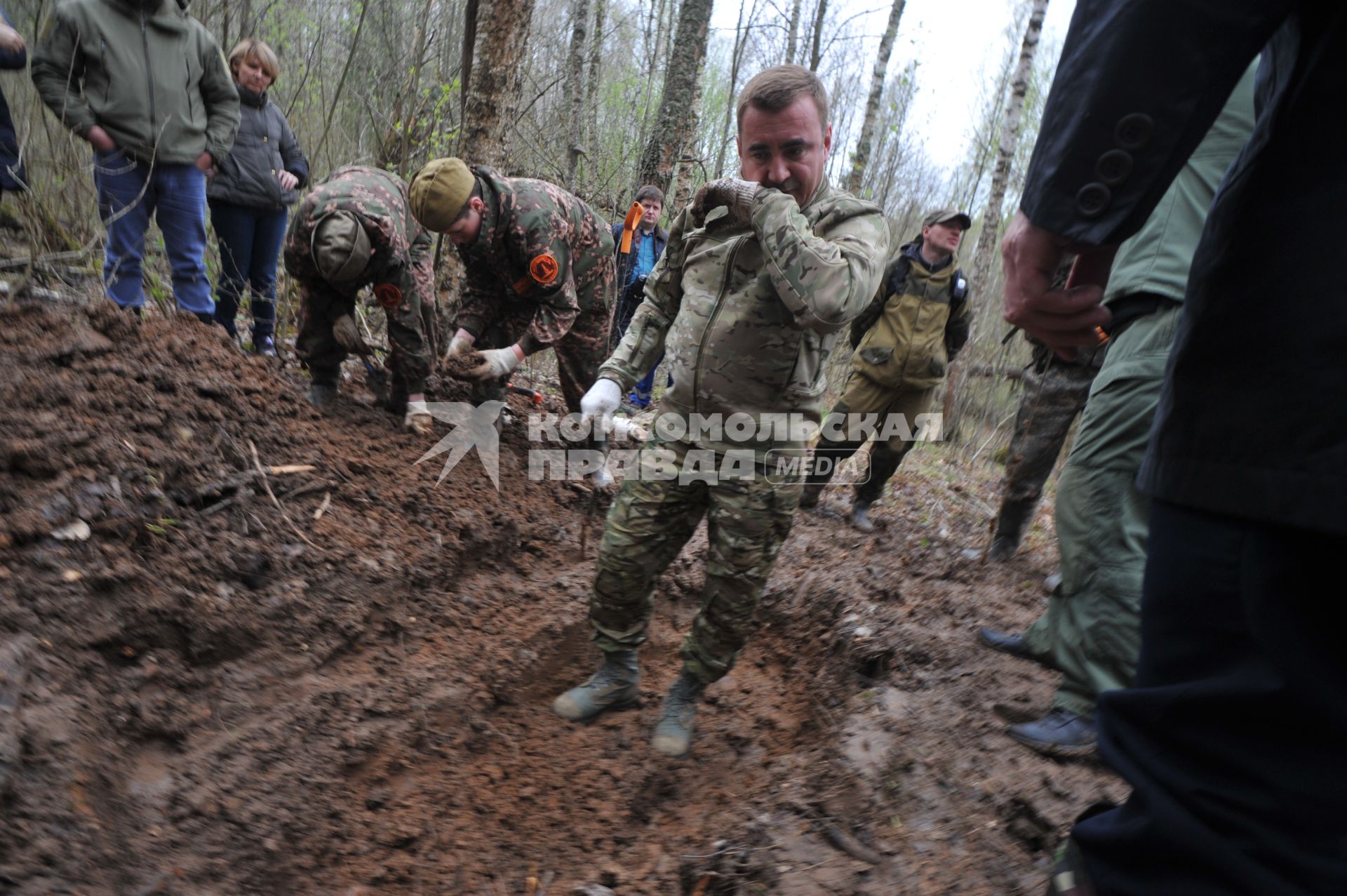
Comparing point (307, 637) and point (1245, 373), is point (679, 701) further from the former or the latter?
point (1245, 373)

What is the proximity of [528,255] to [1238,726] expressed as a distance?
12.2 ft

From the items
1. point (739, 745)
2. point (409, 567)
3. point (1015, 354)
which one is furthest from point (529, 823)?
point (1015, 354)

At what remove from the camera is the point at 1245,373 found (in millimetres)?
935

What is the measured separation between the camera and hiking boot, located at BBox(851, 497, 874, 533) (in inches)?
193

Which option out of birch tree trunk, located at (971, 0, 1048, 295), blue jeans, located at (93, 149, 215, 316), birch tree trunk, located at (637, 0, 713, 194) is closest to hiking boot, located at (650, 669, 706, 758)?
blue jeans, located at (93, 149, 215, 316)

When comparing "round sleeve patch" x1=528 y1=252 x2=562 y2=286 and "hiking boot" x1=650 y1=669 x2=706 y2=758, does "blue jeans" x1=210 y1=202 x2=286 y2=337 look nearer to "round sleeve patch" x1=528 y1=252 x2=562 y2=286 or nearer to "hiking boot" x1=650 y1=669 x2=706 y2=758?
"round sleeve patch" x1=528 y1=252 x2=562 y2=286

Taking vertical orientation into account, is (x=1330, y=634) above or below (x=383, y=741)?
above

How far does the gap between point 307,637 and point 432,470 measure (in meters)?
1.39

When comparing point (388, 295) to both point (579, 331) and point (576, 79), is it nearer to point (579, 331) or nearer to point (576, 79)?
point (579, 331)

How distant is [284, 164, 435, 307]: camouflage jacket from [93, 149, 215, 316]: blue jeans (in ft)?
2.04

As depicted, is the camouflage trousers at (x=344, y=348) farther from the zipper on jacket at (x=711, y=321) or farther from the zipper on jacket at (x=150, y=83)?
the zipper on jacket at (x=711, y=321)

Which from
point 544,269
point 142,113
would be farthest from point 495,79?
point 142,113

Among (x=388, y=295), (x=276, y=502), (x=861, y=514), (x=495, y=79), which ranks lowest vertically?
(x=861, y=514)

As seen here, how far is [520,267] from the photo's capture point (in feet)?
13.6
